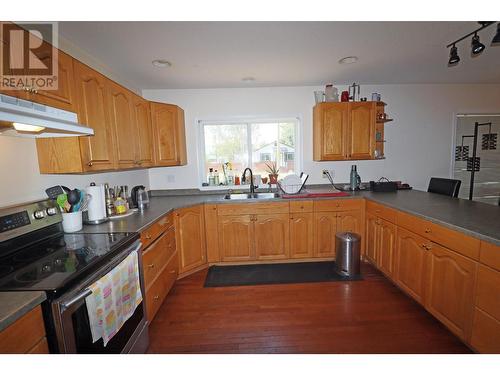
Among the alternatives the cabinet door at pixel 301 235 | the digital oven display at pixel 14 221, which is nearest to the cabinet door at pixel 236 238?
the cabinet door at pixel 301 235

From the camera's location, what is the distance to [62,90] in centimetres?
145

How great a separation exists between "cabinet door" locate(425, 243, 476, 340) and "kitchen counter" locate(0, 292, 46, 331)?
2.18 metres

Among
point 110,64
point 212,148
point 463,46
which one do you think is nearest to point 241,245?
point 212,148

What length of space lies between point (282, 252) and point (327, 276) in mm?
567

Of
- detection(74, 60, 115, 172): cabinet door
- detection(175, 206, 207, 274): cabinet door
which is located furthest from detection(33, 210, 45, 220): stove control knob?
detection(175, 206, 207, 274): cabinet door

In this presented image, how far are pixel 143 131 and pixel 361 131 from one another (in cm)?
264

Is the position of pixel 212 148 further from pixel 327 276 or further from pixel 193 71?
pixel 327 276

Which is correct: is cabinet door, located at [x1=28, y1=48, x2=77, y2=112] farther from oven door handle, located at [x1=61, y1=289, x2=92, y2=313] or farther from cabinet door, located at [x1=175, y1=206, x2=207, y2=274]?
cabinet door, located at [x1=175, y1=206, x2=207, y2=274]

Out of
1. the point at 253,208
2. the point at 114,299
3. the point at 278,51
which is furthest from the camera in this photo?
the point at 253,208

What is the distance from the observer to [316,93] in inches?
118

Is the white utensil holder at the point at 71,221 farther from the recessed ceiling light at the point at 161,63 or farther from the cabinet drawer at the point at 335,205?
the cabinet drawer at the point at 335,205

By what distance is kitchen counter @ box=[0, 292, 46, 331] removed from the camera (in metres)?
0.73

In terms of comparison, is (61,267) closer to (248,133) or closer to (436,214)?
(436,214)

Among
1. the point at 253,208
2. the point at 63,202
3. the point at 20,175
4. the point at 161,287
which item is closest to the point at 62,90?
the point at 20,175
